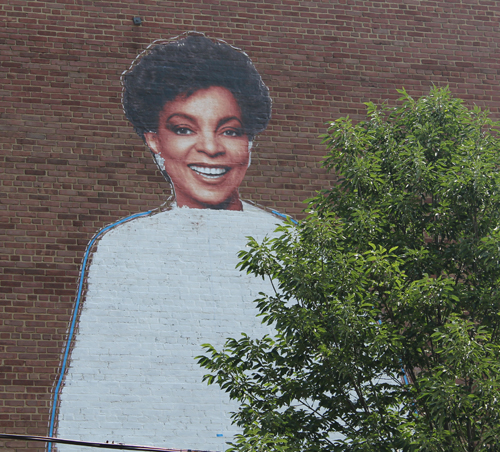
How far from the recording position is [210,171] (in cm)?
1184

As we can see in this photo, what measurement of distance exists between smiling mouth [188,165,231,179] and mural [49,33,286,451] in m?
0.02

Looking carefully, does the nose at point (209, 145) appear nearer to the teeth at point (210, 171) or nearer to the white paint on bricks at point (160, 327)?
the teeth at point (210, 171)

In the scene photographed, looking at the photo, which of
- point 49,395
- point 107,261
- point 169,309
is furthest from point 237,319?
point 49,395

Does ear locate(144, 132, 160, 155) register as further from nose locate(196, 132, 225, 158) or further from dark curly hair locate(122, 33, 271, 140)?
nose locate(196, 132, 225, 158)

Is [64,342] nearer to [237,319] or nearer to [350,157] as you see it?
[237,319]

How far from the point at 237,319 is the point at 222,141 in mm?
2963

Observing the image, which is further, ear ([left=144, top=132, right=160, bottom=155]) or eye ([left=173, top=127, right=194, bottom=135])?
eye ([left=173, top=127, right=194, bottom=135])

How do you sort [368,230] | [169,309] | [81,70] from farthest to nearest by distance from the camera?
[81,70] < [169,309] < [368,230]

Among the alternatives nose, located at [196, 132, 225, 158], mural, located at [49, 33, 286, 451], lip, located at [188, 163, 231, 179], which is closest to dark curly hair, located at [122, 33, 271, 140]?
mural, located at [49, 33, 286, 451]

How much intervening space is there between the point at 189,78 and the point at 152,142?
130 centimetres

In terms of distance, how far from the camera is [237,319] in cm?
1105

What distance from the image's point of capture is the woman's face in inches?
460

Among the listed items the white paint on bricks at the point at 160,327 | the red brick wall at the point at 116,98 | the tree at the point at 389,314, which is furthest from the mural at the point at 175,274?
the tree at the point at 389,314

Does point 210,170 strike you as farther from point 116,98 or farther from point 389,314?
point 389,314
